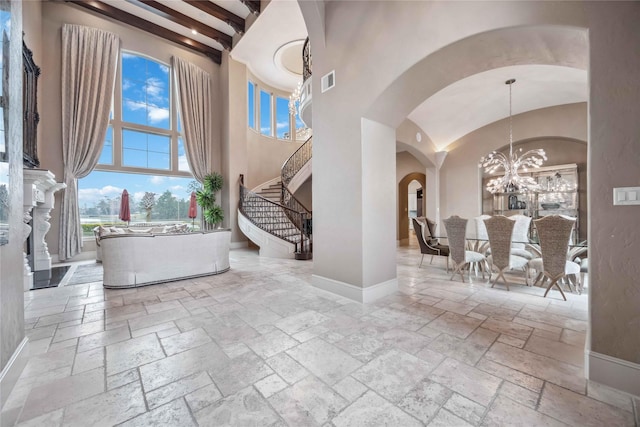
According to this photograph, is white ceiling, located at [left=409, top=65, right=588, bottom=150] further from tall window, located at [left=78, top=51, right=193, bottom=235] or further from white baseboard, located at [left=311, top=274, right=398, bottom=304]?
tall window, located at [left=78, top=51, right=193, bottom=235]

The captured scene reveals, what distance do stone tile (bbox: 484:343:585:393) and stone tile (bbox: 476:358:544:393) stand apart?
0.06m

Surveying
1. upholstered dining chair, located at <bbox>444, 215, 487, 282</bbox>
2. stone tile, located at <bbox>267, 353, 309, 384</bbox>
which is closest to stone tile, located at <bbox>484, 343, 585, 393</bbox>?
stone tile, located at <bbox>267, 353, 309, 384</bbox>

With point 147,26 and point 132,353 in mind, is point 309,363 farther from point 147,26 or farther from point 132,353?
point 147,26

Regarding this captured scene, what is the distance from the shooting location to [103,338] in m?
2.32

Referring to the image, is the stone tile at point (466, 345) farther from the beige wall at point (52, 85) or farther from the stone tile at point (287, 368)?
the beige wall at point (52, 85)

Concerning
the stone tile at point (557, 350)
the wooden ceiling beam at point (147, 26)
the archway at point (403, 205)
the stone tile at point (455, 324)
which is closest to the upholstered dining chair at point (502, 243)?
the stone tile at point (455, 324)

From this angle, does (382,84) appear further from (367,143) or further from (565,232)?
(565,232)

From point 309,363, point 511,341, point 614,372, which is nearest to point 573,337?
point 511,341

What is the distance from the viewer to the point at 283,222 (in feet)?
25.0

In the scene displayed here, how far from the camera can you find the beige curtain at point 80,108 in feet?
19.7

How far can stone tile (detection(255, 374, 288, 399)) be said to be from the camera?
1.58 metres

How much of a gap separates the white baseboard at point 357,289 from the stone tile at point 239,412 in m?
1.89

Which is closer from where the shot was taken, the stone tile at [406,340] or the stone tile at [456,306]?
the stone tile at [406,340]

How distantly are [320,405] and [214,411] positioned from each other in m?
0.59
